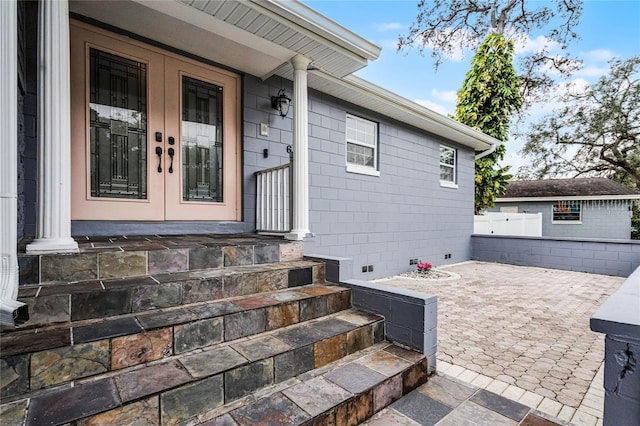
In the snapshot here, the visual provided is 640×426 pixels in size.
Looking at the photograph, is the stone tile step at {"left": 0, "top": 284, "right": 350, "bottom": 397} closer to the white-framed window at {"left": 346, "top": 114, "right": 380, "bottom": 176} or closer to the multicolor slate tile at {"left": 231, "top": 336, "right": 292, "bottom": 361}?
the multicolor slate tile at {"left": 231, "top": 336, "right": 292, "bottom": 361}

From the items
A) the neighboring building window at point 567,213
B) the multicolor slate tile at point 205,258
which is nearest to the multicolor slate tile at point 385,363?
the multicolor slate tile at point 205,258

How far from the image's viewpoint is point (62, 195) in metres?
2.03

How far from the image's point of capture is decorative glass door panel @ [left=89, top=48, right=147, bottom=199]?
2.95 metres

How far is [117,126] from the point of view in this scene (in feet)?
10.0

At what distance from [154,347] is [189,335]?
0.57ft

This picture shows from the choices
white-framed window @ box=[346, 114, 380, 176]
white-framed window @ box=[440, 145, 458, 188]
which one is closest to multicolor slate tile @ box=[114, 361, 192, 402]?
white-framed window @ box=[346, 114, 380, 176]

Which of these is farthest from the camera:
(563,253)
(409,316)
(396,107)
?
(563,253)

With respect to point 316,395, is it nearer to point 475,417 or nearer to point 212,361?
point 212,361

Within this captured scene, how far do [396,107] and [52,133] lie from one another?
4626 millimetres

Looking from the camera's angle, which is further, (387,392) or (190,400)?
(387,392)

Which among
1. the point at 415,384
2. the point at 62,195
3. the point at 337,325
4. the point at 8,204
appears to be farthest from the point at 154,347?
the point at 415,384

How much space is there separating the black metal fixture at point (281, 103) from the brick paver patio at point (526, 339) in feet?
10.6

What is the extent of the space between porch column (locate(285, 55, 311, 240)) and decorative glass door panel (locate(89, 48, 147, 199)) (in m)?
1.59

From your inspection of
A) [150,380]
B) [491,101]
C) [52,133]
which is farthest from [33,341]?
[491,101]
